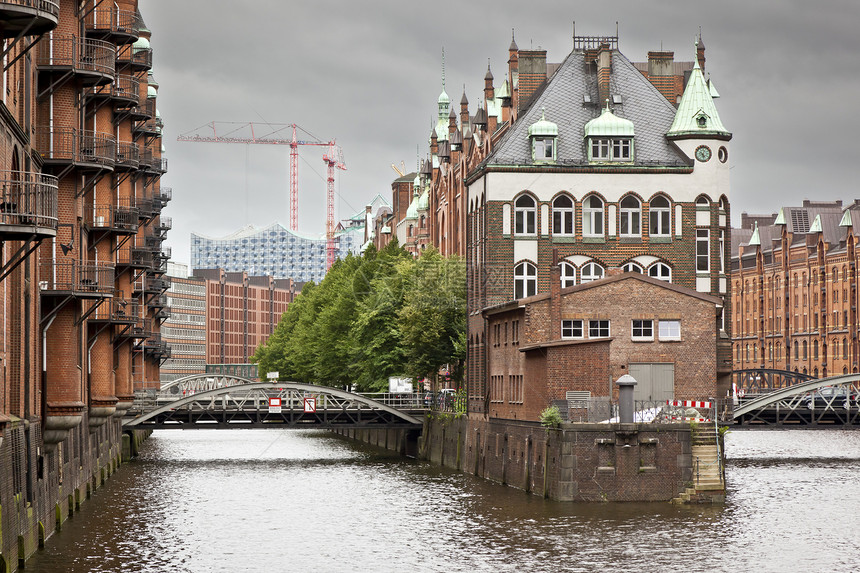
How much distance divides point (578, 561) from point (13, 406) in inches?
599

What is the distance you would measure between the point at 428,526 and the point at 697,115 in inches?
1320

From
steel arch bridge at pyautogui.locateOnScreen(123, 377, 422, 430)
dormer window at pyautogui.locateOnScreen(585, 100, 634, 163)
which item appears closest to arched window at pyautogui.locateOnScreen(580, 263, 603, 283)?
dormer window at pyautogui.locateOnScreen(585, 100, 634, 163)

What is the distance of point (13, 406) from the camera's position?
35.2m

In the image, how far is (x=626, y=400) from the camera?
169 feet

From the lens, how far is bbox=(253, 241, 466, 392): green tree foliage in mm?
82062

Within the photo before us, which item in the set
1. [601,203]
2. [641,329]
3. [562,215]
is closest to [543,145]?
[562,215]

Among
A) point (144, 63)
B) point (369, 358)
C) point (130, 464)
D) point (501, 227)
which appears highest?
point (144, 63)

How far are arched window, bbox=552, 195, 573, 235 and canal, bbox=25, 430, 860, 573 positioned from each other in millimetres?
13368

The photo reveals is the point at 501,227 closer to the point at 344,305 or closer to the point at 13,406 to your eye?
the point at 344,305

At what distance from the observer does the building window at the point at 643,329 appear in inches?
2276

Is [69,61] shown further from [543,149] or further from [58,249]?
[543,149]

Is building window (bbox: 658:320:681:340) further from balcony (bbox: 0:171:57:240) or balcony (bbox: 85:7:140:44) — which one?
balcony (bbox: 0:171:57:240)

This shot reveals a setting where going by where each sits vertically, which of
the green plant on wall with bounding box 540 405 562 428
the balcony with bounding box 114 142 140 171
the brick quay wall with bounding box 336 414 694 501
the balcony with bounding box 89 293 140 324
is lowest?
the brick quay wall with bounding box 336 414 694 501

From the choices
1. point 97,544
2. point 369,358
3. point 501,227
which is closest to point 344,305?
point 369,358
